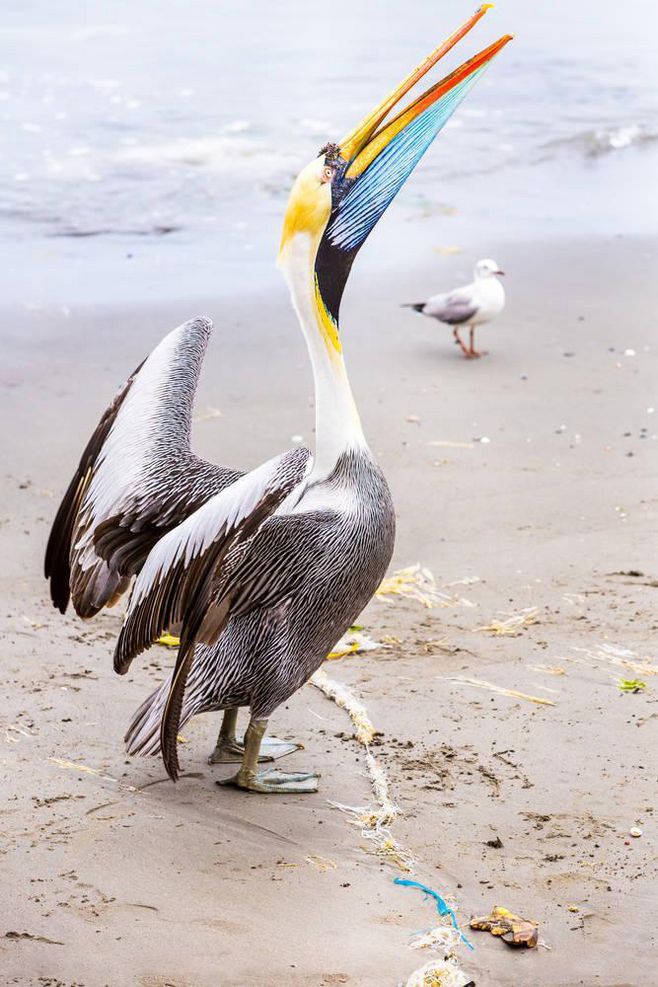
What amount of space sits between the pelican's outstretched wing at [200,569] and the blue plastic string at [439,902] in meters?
0.62

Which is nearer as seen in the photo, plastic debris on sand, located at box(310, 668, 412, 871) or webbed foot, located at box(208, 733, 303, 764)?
plastic debris on sand, located at box(310, 668, 412, 871)

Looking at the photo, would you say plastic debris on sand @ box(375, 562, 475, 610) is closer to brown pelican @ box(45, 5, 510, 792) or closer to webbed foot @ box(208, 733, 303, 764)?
webbed foot @ box(208, 733, 303, 764)

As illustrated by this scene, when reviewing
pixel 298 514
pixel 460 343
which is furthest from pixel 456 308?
pixel 298 514

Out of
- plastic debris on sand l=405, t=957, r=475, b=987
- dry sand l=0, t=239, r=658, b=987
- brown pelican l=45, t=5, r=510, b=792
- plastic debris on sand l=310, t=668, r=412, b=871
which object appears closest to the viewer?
plastic debris on sand l=405, t=957, r=475, b=987

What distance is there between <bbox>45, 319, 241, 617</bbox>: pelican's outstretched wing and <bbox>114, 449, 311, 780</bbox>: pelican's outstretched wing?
15.8 inches

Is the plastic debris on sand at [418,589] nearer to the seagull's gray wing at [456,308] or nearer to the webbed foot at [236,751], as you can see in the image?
the webbed foot at [236,751]

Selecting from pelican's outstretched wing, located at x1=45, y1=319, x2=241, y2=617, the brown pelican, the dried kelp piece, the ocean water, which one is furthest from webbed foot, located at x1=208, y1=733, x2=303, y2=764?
the ocean water

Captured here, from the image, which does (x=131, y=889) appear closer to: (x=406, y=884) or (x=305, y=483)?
(x=406, y=884)

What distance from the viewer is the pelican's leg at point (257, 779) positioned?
11.8ft

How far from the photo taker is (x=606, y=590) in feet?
16.0

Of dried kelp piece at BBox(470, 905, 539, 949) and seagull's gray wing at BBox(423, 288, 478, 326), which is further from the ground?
seagull's gray wing at BBox(423, 288, 478, 326)

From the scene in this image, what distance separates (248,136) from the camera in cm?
1432

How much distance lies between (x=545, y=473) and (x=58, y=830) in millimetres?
3368

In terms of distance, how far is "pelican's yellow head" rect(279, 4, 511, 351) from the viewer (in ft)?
11.4
